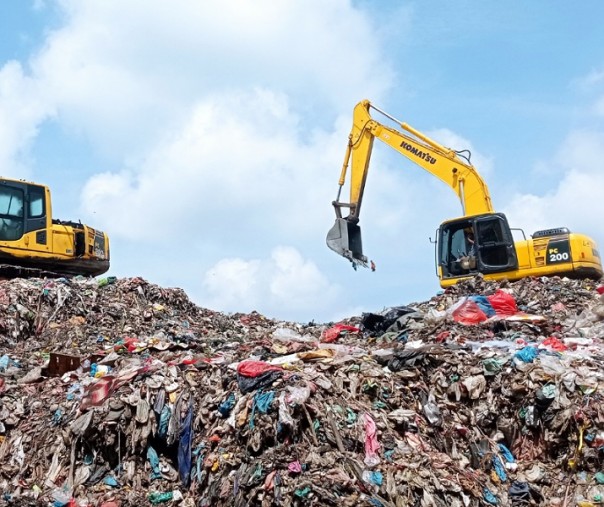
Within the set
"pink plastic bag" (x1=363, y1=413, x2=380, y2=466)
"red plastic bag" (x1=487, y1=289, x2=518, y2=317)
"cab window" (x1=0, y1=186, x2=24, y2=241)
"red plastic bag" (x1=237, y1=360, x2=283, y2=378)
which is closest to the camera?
"pink plastic bag" (x1=363, y1=413, x2=380, y2=466)

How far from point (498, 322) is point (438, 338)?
3.82 feet

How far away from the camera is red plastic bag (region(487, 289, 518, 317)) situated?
1128 cm

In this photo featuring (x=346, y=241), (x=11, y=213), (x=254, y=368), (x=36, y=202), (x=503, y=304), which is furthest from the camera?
(x=346, y=241)

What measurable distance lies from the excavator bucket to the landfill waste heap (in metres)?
6.11

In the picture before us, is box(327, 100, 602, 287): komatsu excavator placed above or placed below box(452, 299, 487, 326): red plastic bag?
above

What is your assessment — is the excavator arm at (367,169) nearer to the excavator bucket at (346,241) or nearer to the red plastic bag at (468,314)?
the excavator bucket at (346,241)

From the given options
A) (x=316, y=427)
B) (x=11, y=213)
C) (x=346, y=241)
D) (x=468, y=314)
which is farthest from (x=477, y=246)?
(x=11, y=213)

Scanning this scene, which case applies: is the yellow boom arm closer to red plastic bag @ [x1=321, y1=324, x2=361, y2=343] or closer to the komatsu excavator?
the komatsu excavator

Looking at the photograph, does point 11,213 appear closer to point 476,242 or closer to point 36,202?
point 36,202

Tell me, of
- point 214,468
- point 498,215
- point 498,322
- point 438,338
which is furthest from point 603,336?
point 214,468

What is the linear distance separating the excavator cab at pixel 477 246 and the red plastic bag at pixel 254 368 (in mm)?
7656

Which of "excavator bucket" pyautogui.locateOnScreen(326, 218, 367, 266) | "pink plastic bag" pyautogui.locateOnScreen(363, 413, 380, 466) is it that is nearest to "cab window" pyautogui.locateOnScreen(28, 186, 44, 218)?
"excavator bucket" pyautogui.locateOnScreen(326, 218, 367, 266)

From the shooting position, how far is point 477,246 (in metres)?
14.2

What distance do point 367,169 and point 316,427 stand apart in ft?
33.9
